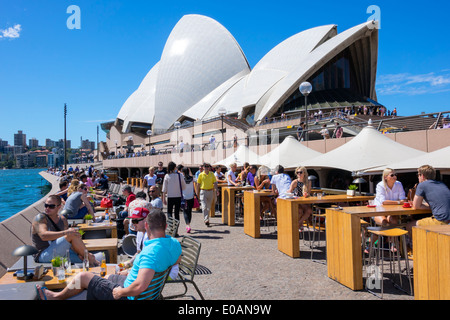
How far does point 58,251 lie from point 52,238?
6.8 inches

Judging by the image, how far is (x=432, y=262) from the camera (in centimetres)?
301

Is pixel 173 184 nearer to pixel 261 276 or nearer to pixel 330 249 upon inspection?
pixel 261 276

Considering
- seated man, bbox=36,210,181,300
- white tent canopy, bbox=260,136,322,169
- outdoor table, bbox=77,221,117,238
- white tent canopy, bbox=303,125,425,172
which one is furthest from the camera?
white tent canopy, bbox=260,136,322,169

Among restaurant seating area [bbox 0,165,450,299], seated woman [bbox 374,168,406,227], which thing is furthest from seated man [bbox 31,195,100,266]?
seated woman [bbox 374,168,406,227]

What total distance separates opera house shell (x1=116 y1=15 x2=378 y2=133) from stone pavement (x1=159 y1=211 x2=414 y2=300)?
2781 cm

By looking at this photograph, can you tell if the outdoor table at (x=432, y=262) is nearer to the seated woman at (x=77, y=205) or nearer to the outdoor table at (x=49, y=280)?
the outdoor table at (x=49, y=280)

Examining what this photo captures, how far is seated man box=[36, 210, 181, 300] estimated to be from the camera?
2.60 metres

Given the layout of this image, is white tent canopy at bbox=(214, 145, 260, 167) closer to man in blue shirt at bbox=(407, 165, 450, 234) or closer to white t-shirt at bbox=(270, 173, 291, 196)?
white t-shirt at bbox=(270, 173, 291, 196)

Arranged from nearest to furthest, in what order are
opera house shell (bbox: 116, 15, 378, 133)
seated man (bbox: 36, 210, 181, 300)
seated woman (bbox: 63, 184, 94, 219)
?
seated man (bbox: 36, 210, 181, 300), seated woman (bbox: 63, 184, 94, 219), opera house shell (bbox: 116, 15, 378, 133)

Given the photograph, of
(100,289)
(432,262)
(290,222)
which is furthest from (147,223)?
(290,222)

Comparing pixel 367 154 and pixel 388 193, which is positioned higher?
pixel 367 154

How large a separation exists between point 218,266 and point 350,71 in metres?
38.9

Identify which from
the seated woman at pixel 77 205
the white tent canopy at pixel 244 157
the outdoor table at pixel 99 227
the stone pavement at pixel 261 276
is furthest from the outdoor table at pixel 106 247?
the white tent canopy at pixel 244 157
